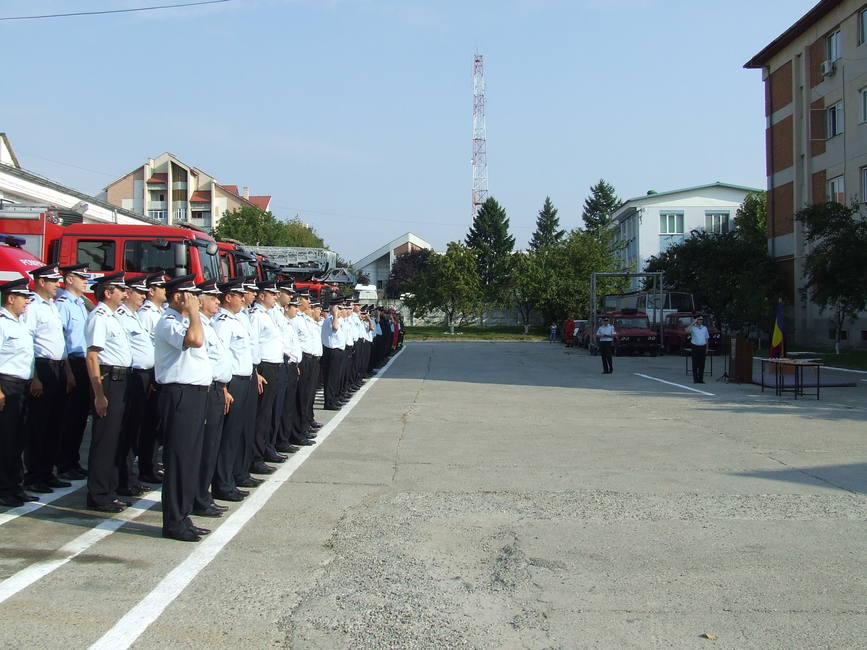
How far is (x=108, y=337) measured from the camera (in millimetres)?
7273

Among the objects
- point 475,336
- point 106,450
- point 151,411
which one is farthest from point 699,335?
point 475,336

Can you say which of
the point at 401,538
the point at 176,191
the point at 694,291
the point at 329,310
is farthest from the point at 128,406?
the point at 176,191

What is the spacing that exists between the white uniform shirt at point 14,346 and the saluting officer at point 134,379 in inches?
30.0

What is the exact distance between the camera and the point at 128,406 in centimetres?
757

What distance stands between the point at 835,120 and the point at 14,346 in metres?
36.5

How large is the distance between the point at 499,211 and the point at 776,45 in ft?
183

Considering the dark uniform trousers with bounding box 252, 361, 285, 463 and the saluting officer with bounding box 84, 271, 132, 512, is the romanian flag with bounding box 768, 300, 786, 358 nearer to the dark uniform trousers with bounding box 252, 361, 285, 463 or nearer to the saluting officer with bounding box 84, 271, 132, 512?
the dark uniform trousers with bounding box 252, 361, 285, 463

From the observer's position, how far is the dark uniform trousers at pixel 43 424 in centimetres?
786

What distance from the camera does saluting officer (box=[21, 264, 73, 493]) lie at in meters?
7.86

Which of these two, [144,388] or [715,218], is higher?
[715,218]

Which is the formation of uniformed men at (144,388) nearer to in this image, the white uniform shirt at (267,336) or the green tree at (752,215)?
the white uniform shirt at (267,336)

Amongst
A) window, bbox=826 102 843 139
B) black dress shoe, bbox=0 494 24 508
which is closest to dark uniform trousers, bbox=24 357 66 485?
black dress shoe, bbox=0 494 24 508

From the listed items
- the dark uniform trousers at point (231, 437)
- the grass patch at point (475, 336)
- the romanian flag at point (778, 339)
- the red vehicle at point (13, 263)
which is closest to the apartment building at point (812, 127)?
the romanian flag at point (778, 339)

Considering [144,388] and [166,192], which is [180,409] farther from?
[166,192]
